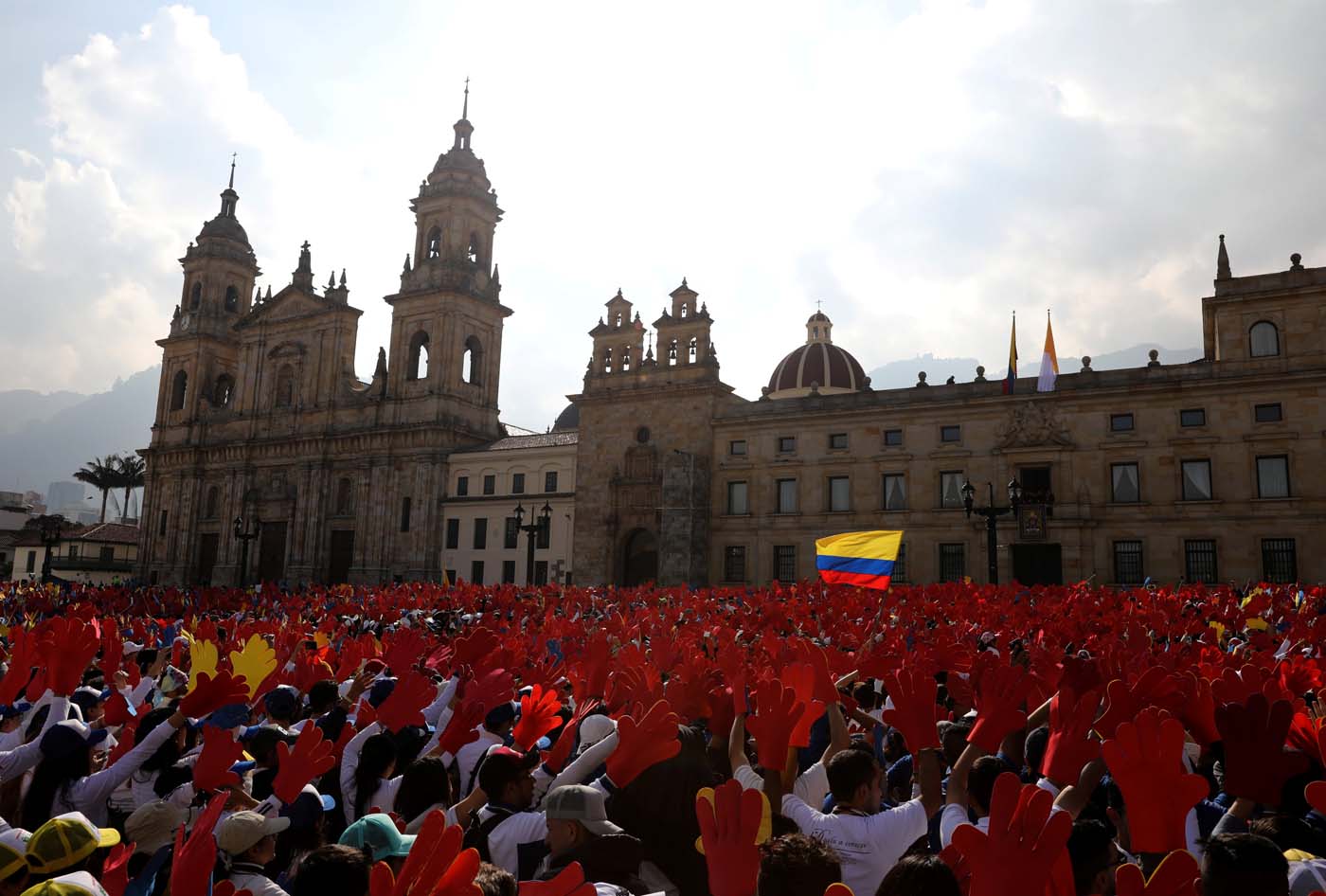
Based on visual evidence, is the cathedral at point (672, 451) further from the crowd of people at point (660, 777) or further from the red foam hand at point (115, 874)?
the red foam hand at point (115, 874)

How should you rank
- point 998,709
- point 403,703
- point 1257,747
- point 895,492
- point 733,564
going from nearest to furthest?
point 1257,747, point 998,709, point 403,703, point 895,492, point 733,564

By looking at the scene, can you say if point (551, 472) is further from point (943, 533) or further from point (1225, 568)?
point (1225, 568)

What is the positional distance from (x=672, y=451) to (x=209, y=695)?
3666 centimetres

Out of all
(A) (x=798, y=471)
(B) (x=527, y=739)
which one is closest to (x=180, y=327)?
(A) (x=798, y=471)

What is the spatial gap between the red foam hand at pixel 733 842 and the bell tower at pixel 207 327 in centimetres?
→ 6959

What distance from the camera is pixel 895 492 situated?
125 ft

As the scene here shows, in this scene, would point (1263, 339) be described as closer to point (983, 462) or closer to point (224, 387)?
point (983, 462)

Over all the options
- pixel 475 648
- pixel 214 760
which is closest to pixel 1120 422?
pixel 475 648

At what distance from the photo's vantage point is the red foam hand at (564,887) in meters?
2.90

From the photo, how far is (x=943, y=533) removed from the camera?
36500 millimetres

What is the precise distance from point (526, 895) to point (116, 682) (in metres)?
6.81

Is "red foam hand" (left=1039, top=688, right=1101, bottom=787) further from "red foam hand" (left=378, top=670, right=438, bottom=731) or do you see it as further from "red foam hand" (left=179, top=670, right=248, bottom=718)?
"red foam hand" (left=179, top=670, right=248, bottom=718)

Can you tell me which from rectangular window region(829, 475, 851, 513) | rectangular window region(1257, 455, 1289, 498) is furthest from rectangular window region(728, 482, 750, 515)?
rectangular window region(1257, 455, 1289, 498)

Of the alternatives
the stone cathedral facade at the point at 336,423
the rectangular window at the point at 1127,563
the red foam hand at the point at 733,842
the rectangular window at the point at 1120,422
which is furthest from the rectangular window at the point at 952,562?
the red foam hand at the point at 733,842
